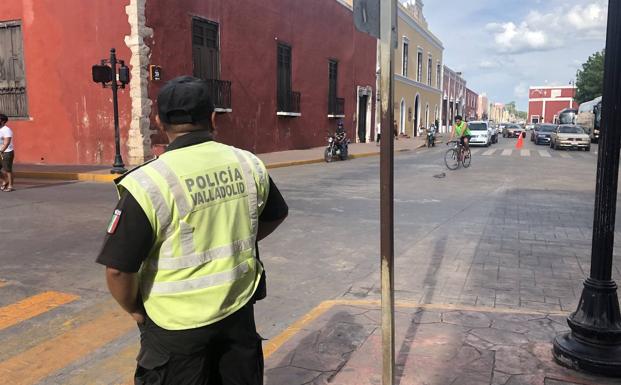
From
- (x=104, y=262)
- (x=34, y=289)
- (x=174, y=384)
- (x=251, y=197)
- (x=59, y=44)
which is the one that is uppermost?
(x=59, y=44)

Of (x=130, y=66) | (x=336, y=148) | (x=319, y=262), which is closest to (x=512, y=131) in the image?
(x=336, y=148)

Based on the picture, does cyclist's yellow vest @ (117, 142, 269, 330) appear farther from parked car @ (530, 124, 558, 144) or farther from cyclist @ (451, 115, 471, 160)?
parked car @ (530, 124, 558, 144)

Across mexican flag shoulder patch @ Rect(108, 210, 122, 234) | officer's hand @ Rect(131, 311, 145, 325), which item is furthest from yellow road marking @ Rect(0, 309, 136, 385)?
mexican flag shoulder patch @ Rect(108, 210, 122, 234)

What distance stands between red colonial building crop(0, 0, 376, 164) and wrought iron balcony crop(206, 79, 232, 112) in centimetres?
4

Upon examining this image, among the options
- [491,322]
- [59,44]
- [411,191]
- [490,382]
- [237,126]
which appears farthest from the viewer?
[237,126]

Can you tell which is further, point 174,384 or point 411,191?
point 411,191

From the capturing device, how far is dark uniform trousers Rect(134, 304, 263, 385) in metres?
1.81

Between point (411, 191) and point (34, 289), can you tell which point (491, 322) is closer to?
point (34, 289)

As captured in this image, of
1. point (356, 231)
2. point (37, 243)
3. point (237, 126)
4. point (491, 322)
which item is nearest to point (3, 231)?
point (37, 243)

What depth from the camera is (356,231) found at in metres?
7.38

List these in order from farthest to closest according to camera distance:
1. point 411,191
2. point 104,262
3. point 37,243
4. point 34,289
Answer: point 411,191, point 37,243, point 34,289, point 104,262

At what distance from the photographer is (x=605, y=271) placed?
10.2ft

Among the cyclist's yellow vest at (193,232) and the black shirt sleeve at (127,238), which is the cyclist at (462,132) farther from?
the black shirt sleeve at (127,238)

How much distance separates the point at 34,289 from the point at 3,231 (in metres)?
2.96
